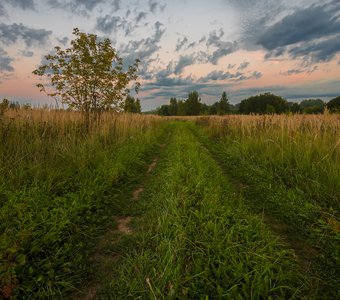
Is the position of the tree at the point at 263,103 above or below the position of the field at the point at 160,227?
above

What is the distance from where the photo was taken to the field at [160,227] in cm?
217

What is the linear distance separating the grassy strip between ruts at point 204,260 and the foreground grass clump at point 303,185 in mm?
495

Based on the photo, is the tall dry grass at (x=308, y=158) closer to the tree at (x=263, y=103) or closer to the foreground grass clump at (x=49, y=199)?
the foreground grass clump at (x=49, y=199)

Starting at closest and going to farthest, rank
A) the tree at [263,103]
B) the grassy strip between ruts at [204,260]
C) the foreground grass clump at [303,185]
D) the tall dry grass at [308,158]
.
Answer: the grassy strip between ruts at [204,260] < the foreground grass clump at [303,185] < the tall dry grass at [308,158] < the tree at [263,103]

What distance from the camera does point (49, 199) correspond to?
143 inches

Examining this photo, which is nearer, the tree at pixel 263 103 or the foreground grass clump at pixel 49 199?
the foreground grass clump at pixel 49 199

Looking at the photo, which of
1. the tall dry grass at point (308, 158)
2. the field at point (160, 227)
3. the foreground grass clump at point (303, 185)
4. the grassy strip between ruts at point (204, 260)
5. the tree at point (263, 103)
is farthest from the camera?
the tree at point (263, 103)

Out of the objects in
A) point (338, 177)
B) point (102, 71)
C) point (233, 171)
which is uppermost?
point (102, 71)

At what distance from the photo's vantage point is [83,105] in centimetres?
944

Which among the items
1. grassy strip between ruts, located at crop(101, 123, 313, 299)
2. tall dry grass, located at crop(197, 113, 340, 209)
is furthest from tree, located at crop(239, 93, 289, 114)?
grassy strip between ruts, located at crop(101, 123, 313, 299)

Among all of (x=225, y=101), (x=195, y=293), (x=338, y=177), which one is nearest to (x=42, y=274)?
(x=195, y=293)

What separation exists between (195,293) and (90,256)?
1.42 meters

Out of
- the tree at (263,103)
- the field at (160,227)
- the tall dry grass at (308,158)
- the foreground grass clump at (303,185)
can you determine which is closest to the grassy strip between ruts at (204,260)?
the field at (160,227)

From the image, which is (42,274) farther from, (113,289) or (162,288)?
(162,288)
